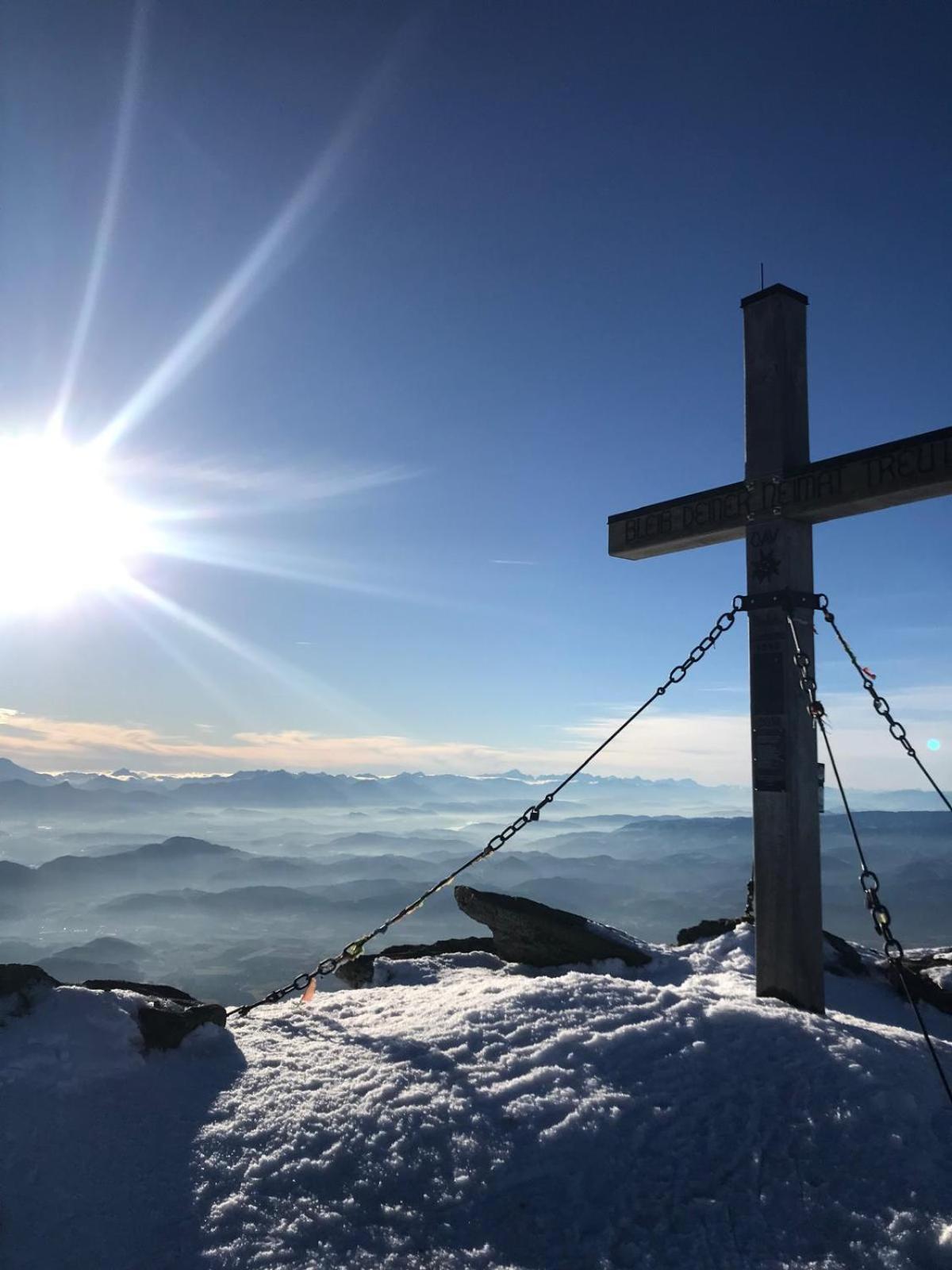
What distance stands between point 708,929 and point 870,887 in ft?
17.9

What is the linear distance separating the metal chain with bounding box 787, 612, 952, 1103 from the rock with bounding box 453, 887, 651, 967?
2.70 meters

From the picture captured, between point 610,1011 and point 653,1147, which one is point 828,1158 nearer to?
point 653,1147

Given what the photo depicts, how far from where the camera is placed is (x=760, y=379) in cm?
751

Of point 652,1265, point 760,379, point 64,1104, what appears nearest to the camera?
point 652,1265

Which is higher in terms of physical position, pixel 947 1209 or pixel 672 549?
pixel 672 549

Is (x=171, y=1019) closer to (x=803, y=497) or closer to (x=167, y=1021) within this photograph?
(x=167, y=1021)

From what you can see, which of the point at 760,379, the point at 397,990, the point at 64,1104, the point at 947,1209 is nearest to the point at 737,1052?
the point at 947,1209

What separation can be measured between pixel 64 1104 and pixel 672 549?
685 cm

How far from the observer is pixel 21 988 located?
5668 mm

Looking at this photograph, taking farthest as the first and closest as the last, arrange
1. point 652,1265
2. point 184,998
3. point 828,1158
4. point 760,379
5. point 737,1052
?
1. point 760,379
2. point 184,998
3. point 737,1052
4. point 828,1158
5. point 652,1265

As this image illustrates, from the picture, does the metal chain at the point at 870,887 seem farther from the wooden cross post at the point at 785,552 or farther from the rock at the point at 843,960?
the rock at the point at 843,960

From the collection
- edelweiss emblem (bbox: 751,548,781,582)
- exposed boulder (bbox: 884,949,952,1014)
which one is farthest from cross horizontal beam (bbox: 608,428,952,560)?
exposed boulder (bbox: 884,949,952,1014)

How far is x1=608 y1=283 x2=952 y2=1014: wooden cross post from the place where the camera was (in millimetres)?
6652

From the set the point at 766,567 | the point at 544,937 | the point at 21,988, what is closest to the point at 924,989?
the point at 544,937
